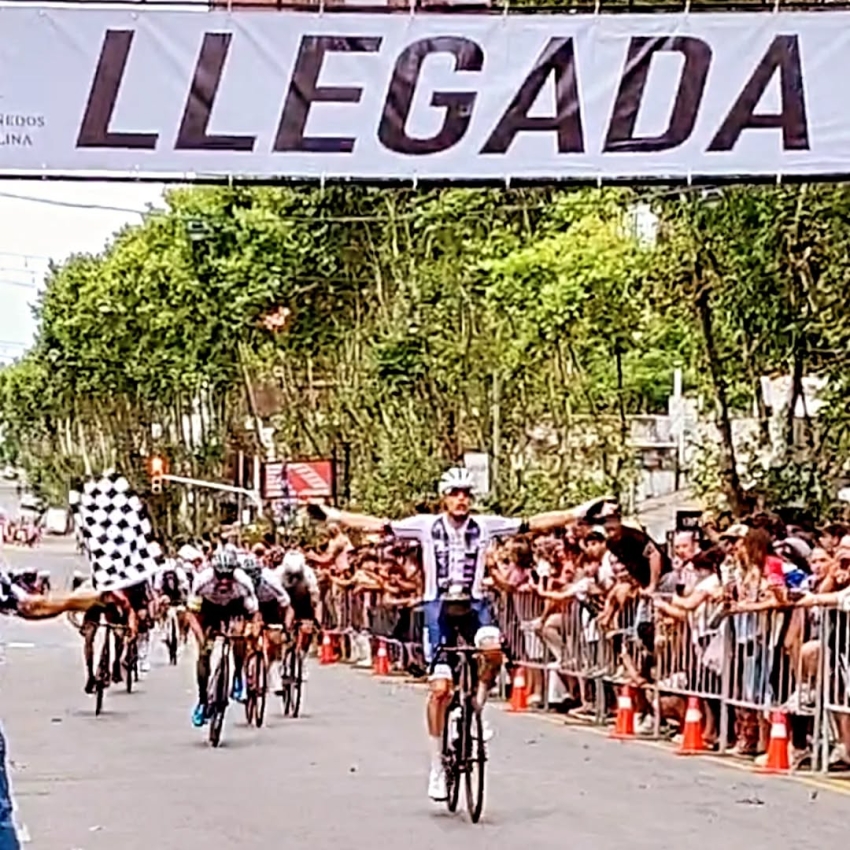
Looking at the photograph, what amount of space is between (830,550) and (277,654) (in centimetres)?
721

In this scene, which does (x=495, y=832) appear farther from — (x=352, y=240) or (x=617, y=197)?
(x=352, y=240)

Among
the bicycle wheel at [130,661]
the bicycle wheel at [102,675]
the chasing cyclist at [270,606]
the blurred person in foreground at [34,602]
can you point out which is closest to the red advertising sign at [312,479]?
the bicycle wheel at [130,661]

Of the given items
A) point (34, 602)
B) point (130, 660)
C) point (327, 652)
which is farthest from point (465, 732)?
point (327, 652)

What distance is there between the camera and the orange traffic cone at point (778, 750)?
16.9 metres

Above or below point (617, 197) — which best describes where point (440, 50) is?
below

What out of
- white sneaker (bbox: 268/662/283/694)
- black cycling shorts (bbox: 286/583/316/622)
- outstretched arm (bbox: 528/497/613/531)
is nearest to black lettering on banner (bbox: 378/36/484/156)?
outstretched arm (bbox: 528/497/613/531)

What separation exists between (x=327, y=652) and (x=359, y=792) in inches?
799

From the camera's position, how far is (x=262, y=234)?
49281mm

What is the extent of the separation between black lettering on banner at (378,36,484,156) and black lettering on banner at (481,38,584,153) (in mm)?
281

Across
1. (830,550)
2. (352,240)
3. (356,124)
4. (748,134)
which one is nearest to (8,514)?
(356,124)

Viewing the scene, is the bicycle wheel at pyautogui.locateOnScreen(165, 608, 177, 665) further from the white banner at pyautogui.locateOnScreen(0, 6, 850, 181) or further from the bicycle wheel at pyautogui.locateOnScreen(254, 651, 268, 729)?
the white banner at pyautogui.locateOnScreen(0, 6, 850, 181)

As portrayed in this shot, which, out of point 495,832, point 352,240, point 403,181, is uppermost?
point 352,240

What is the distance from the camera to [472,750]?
14.1m

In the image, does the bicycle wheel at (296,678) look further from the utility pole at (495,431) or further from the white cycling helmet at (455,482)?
the utility pole at (495,431)
